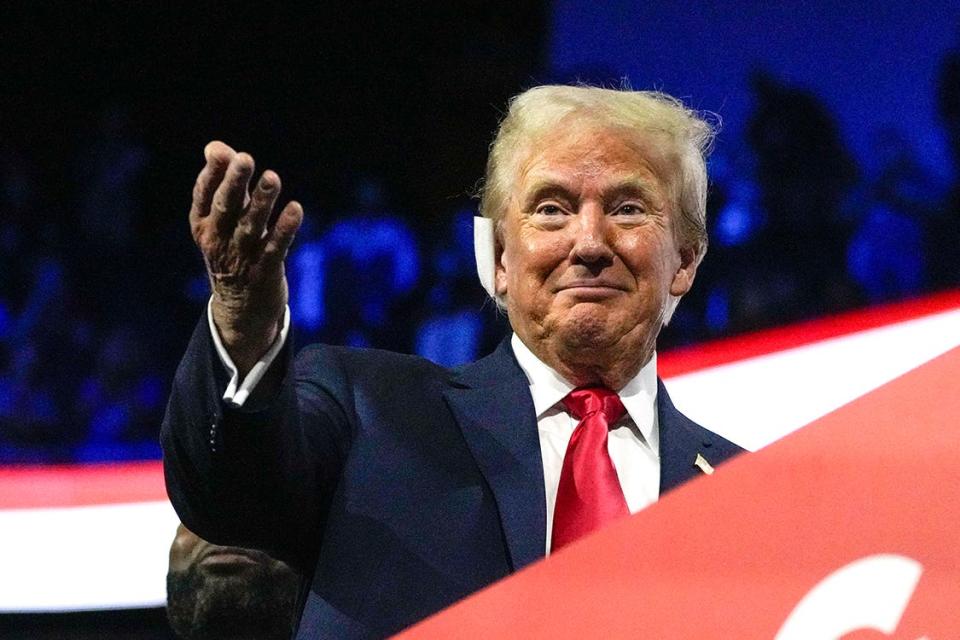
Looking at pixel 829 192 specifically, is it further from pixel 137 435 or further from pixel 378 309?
pixel 137 435

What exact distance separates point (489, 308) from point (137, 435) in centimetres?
60

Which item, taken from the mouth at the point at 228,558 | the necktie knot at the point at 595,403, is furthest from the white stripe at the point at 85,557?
the necktie knot at the point at 595,403

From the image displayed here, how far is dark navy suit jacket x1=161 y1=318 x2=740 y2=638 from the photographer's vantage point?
1.12 meters

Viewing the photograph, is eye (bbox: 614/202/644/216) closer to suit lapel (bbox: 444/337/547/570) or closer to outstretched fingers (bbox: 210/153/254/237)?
suit lapel (bbox: 444/337/547/570)

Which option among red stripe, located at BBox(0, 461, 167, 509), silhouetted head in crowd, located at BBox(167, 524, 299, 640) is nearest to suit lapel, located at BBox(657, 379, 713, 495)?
silhouetted head in crowd, located at BBox(167, 524, 299, 640)

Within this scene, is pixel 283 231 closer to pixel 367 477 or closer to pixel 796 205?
pixel 367 477

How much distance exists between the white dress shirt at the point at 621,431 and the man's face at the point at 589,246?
2 centimetres

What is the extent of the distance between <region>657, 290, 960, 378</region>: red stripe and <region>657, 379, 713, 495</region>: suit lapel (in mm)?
572

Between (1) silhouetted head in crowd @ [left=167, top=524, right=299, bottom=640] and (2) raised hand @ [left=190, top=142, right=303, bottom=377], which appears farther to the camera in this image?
(1) silhouetted head in crowd @ [left=167, top=524, right=299, bottom=640]

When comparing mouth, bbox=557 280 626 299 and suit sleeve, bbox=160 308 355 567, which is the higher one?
mouth, bbox=557 280 626 299

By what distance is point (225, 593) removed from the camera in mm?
1879

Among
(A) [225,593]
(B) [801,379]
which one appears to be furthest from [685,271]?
(A) [225,593]

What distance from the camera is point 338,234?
2.11m

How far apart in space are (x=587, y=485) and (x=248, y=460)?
366 millimetres
